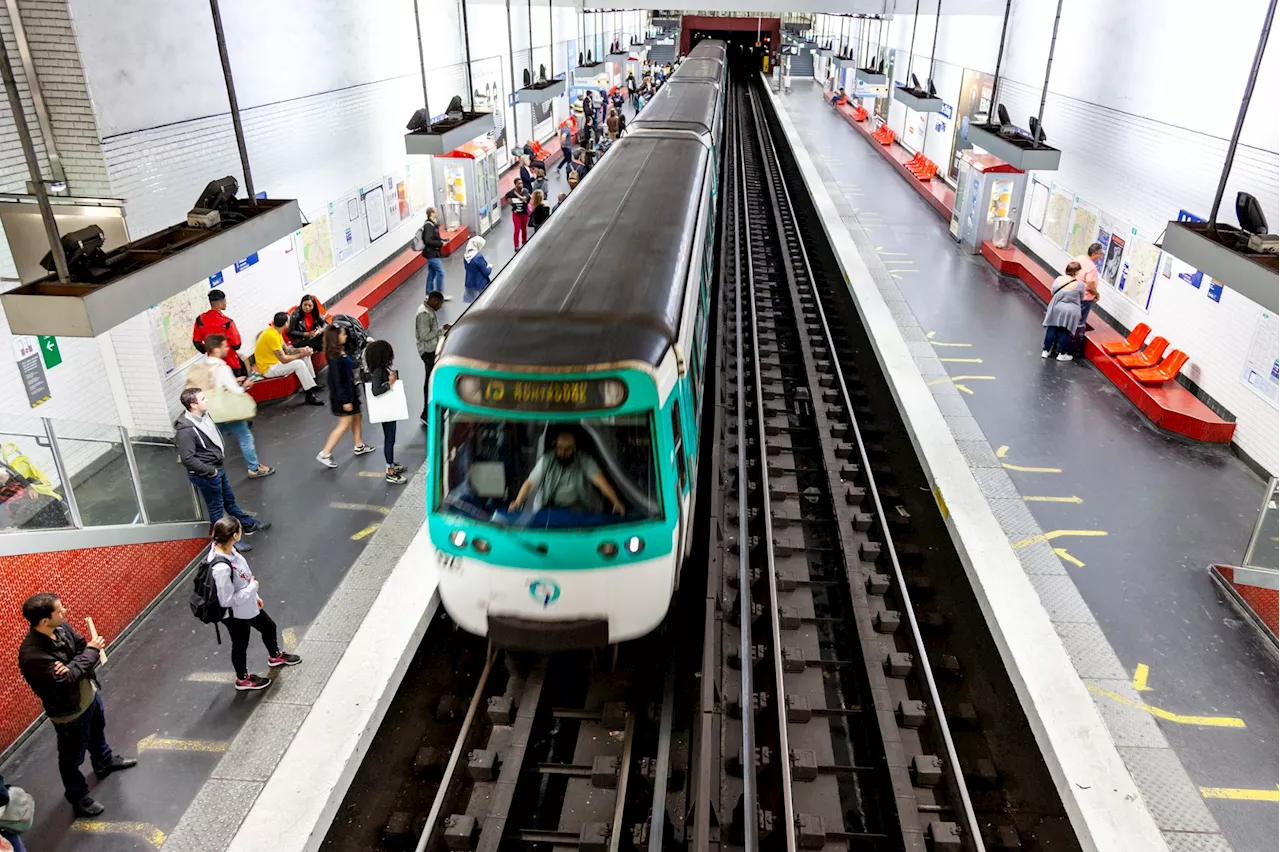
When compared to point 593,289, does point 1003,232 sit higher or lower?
lower

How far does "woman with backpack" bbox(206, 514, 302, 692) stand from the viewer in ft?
17.5

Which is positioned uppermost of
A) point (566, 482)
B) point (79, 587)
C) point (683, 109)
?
point (683, 109)

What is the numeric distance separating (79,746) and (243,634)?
1.06 meters

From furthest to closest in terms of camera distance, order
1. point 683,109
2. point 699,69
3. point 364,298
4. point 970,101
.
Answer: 1. point 699,69
2. point 970,101
3. point 683,109
4. point 364,298

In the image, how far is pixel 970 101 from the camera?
1920cm

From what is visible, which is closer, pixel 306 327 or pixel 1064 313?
pixel 306 327

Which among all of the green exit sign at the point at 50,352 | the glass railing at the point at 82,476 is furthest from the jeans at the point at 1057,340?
the green exit sign at the point at 50,352

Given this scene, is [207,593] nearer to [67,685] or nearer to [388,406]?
[67,685]

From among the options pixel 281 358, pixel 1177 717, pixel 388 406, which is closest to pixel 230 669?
pixel 388 406

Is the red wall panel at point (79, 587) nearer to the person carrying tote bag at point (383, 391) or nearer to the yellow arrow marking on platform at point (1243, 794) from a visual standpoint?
the person carrying tote bag at point (383, 391)

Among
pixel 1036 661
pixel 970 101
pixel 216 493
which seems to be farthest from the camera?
pixel 970 101

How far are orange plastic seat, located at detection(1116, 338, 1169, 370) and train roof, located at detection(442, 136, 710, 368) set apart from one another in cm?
623

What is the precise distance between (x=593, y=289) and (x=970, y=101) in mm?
17149

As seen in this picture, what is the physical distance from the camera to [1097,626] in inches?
247
